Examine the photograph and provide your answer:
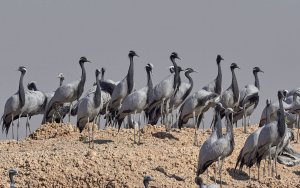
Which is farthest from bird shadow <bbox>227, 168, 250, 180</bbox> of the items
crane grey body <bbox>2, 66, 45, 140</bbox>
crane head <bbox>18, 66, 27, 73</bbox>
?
crane head <bbox>18, 66, 27, 73</bbox>

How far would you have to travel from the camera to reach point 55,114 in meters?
40.8

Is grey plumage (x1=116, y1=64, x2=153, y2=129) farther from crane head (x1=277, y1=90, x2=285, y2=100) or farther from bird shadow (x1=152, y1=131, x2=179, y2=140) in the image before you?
crane head (x1=277, y1=90, x2=285, y2=100)

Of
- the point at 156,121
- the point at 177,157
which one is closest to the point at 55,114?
the point at 156,121

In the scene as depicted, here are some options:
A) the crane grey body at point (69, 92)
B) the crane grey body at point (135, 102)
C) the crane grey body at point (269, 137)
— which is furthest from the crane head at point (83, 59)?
the crane grey body at point (269, 137)

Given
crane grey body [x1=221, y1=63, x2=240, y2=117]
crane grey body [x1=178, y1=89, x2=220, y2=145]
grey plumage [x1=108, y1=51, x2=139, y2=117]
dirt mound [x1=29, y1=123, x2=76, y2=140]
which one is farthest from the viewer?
crane grey body [x1=221, y1=63, x2=240, y2=117]

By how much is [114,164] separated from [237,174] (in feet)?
11.8

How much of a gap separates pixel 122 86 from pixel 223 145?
23.4ft

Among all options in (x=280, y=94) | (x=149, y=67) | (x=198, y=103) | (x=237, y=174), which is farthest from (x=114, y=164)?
(x=149, y=67)

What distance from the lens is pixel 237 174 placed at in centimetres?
3316

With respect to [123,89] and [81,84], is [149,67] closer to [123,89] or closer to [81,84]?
[123,89]

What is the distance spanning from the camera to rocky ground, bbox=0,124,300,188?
1209 inches

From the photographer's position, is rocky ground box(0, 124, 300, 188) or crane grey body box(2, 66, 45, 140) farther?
crane grey body box(2, 66, 45, 140)

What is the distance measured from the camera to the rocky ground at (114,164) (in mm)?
30719

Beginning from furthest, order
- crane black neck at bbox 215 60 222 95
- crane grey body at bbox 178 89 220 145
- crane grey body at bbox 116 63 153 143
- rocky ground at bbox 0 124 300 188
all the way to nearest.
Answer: crane black neck at bbox 215 60 222 95 < crane grey body at bbox 178 89 220 145 < crane grey body at bbox 116 63 153 143 < rocky ground at bbox 0 124 300 188
